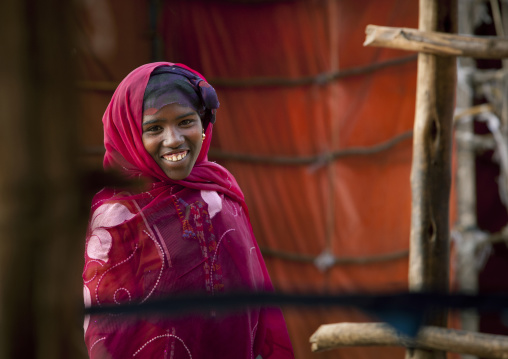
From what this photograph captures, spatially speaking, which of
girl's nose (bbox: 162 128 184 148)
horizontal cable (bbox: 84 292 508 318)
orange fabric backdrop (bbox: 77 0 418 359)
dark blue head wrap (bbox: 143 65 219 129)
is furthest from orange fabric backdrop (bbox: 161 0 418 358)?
horizontal cable (bbox: 84 292 508 318)

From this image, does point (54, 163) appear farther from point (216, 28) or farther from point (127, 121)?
point (216, 28)

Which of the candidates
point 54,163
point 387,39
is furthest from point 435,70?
point 54,163

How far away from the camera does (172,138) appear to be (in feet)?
4.49

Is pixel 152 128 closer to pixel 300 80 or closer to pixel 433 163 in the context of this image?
pixel 433 163

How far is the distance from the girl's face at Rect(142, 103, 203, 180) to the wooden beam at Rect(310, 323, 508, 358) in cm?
63

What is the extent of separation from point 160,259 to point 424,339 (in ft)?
2.45

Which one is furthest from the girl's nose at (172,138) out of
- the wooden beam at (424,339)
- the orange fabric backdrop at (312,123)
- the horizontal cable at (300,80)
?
the horizontal cable at (300,80)

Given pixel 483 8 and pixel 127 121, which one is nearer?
pixel 127 121

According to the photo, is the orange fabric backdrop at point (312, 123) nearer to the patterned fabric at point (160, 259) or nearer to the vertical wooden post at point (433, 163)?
the vertical wooden post at point (433, 163)

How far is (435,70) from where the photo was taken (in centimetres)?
179

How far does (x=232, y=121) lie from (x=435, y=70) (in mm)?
2322

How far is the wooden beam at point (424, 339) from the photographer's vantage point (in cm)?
159

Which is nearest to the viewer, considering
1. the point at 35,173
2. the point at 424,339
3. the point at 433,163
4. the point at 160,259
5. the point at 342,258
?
the point at 35,173

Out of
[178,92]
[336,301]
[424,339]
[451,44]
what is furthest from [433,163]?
[336,301]
